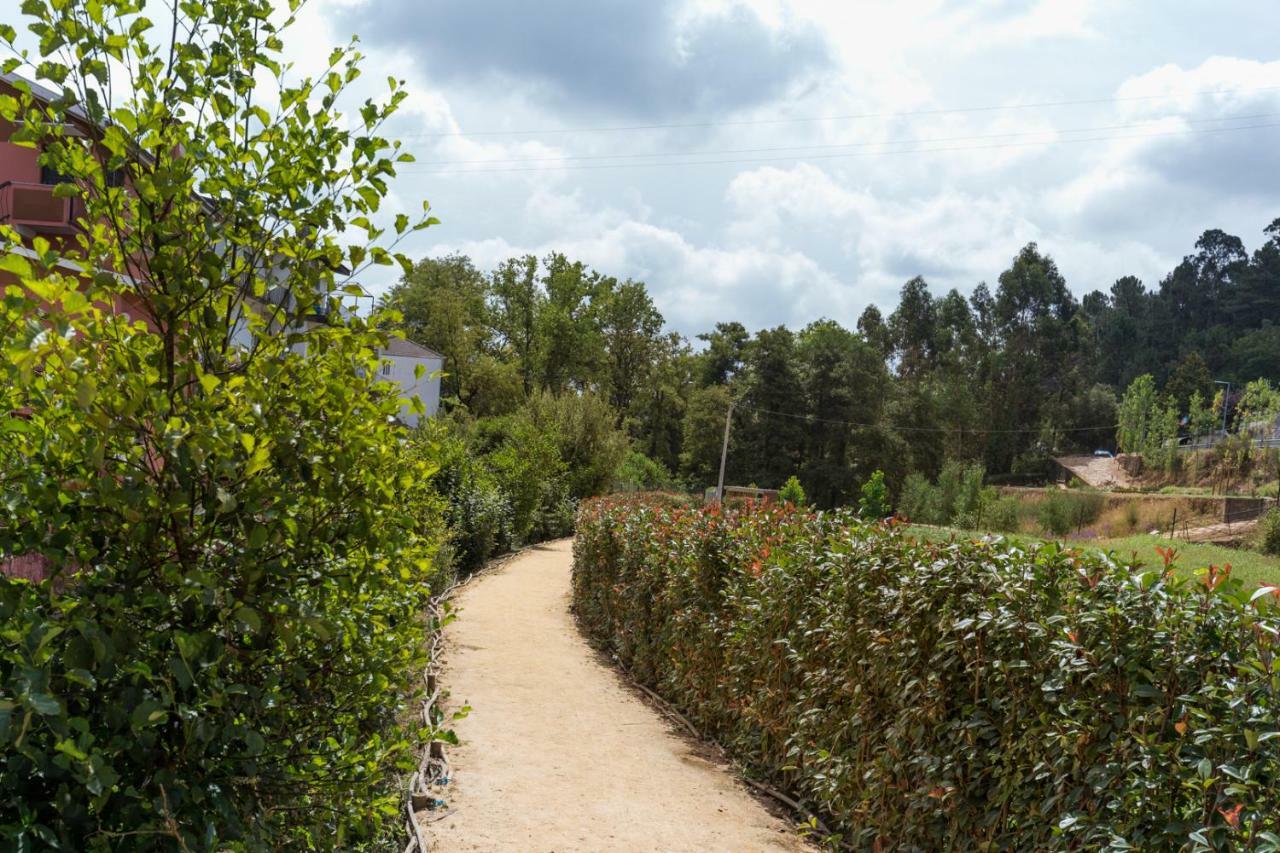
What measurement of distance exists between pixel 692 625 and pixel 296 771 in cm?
622

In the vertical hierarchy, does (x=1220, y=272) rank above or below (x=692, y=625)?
above

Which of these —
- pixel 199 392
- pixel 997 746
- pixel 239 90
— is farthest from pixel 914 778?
pixel 239 90

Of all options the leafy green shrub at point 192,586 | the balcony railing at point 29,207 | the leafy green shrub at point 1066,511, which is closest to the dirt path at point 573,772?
the leafy green shrub at point 192,586

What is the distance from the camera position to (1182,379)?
8375cm

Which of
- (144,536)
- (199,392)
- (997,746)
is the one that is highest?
(199,392)

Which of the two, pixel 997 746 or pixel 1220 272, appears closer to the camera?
pixel 997 746

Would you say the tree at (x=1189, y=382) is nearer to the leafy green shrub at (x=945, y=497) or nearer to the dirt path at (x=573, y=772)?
the leafy green shrub at (x=945, y=497)

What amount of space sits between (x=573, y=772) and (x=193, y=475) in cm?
526

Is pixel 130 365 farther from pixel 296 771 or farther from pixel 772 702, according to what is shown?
pixel 772 702

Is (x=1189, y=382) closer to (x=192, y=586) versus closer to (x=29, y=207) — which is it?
(x=29, y=207)

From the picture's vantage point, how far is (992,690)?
164 inches

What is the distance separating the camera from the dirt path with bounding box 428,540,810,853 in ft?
18.5

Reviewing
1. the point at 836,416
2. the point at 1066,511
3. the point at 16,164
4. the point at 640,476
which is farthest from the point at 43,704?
the point at 836,416

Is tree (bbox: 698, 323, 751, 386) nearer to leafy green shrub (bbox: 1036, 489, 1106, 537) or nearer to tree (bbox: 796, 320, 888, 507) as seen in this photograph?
tree (bbox: 796, 320, 888, 507)
